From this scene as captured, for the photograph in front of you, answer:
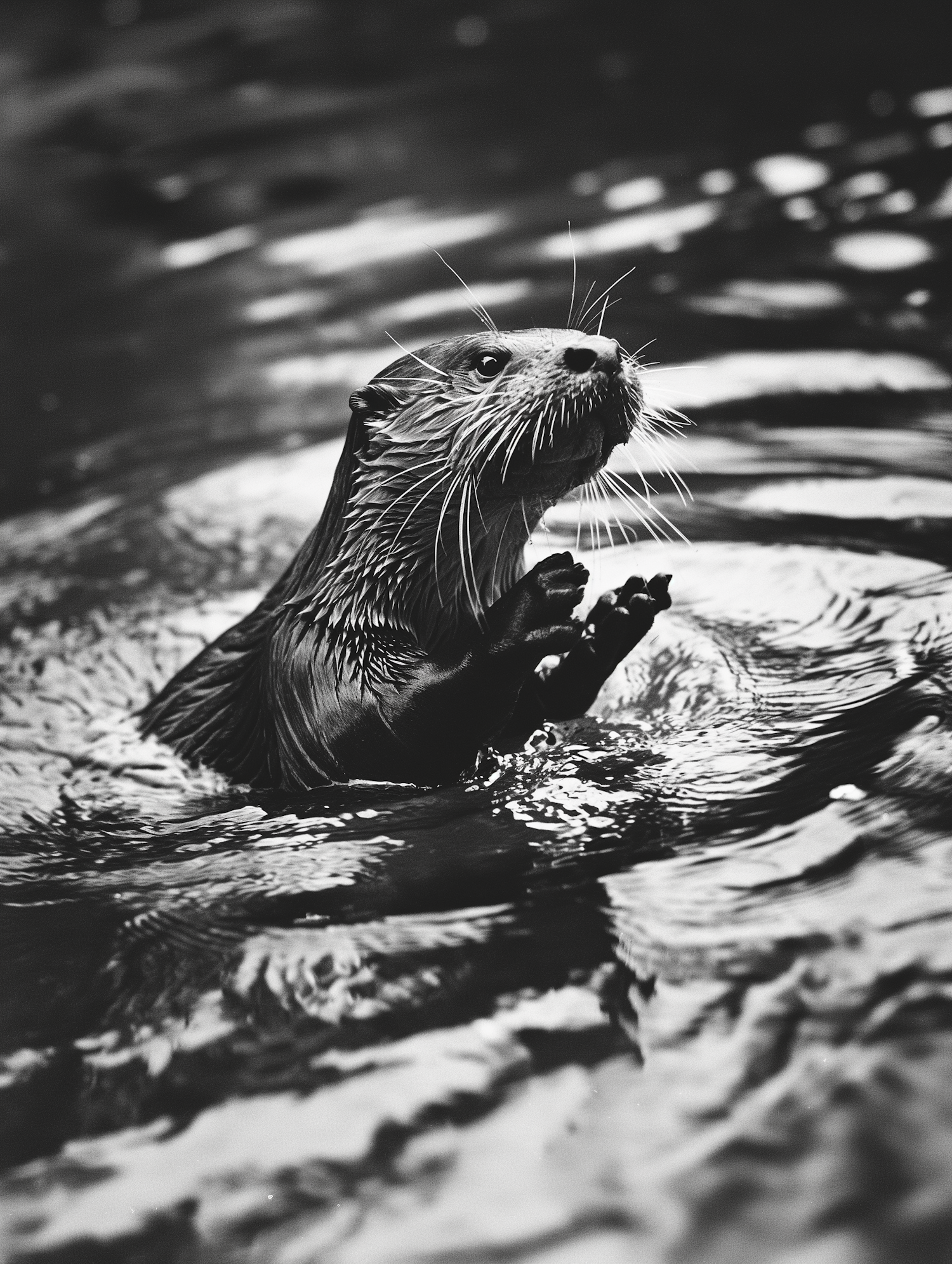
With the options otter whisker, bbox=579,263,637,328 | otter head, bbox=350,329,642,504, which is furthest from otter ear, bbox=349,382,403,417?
otter whisker, bbox=579,263,637,328

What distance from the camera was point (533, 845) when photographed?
9.58 feet

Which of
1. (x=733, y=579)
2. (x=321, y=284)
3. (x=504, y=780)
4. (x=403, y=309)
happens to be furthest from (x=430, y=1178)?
(x=321, y=284)

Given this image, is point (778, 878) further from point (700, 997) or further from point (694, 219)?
point (694, 219)

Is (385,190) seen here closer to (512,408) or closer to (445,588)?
(445,588)

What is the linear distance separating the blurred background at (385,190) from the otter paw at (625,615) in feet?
9.50

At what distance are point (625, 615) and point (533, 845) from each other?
501 mm

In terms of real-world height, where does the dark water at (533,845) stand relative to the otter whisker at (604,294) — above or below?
below

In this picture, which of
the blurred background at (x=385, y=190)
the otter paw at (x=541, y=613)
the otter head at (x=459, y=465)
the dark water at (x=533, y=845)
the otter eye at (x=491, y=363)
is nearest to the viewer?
the dark water at (x=533, y=845)

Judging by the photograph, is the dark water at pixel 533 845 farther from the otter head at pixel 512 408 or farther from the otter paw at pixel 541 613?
the otter head at pixel 512 408

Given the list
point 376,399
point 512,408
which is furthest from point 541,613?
point 376,399

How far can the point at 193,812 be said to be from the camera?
339 centimetres

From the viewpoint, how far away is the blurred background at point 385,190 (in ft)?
21.4

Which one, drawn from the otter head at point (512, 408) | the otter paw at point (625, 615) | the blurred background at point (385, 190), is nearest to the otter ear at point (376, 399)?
the otter head at point (512, 408)

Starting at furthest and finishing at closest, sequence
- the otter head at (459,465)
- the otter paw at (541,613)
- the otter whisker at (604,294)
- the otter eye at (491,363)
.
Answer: the otter whisker at (604,294) → the otter eye at (491,363) → the otter head at (459,465) → the otter paw at (541,613)
